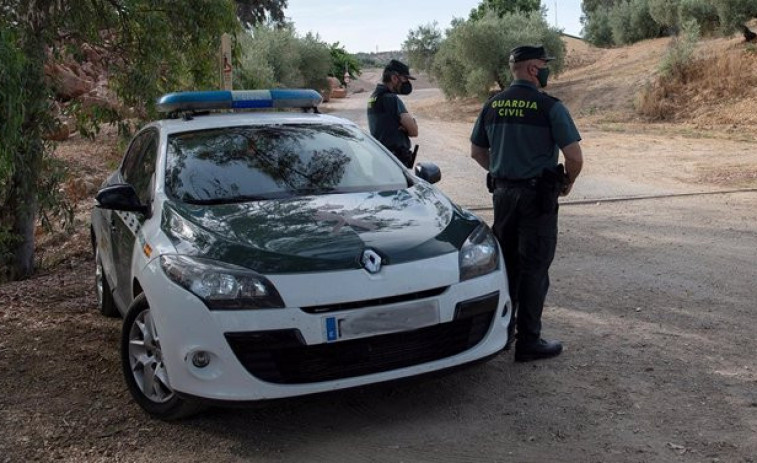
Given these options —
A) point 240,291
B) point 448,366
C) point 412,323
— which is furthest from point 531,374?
point 240,291

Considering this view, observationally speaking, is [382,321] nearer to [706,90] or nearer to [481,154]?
[481,154]

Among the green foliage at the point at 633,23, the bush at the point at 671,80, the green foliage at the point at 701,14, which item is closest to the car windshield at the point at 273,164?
the bush at the point at 671,80

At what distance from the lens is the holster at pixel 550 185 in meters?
4.69

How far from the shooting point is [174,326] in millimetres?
3760

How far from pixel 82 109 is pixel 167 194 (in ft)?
15.6

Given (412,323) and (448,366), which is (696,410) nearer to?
(448,366)

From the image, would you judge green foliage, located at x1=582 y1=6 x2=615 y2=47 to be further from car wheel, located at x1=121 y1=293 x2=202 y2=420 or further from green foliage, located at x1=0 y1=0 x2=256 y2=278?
car wheel, located at x1=121 y1=293 x2=202 y2=420

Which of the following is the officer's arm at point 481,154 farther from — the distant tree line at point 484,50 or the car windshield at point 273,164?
the distant tree line at point 484,50

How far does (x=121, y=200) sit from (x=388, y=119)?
9.15 feet

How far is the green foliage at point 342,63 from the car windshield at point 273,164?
44819 millimetres

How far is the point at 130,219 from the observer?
16.1ft

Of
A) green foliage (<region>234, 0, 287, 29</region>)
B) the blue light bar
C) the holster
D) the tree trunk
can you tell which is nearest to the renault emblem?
the holster

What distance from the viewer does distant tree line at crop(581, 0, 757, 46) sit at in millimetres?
26891

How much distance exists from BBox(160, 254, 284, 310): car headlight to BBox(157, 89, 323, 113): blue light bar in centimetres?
205
